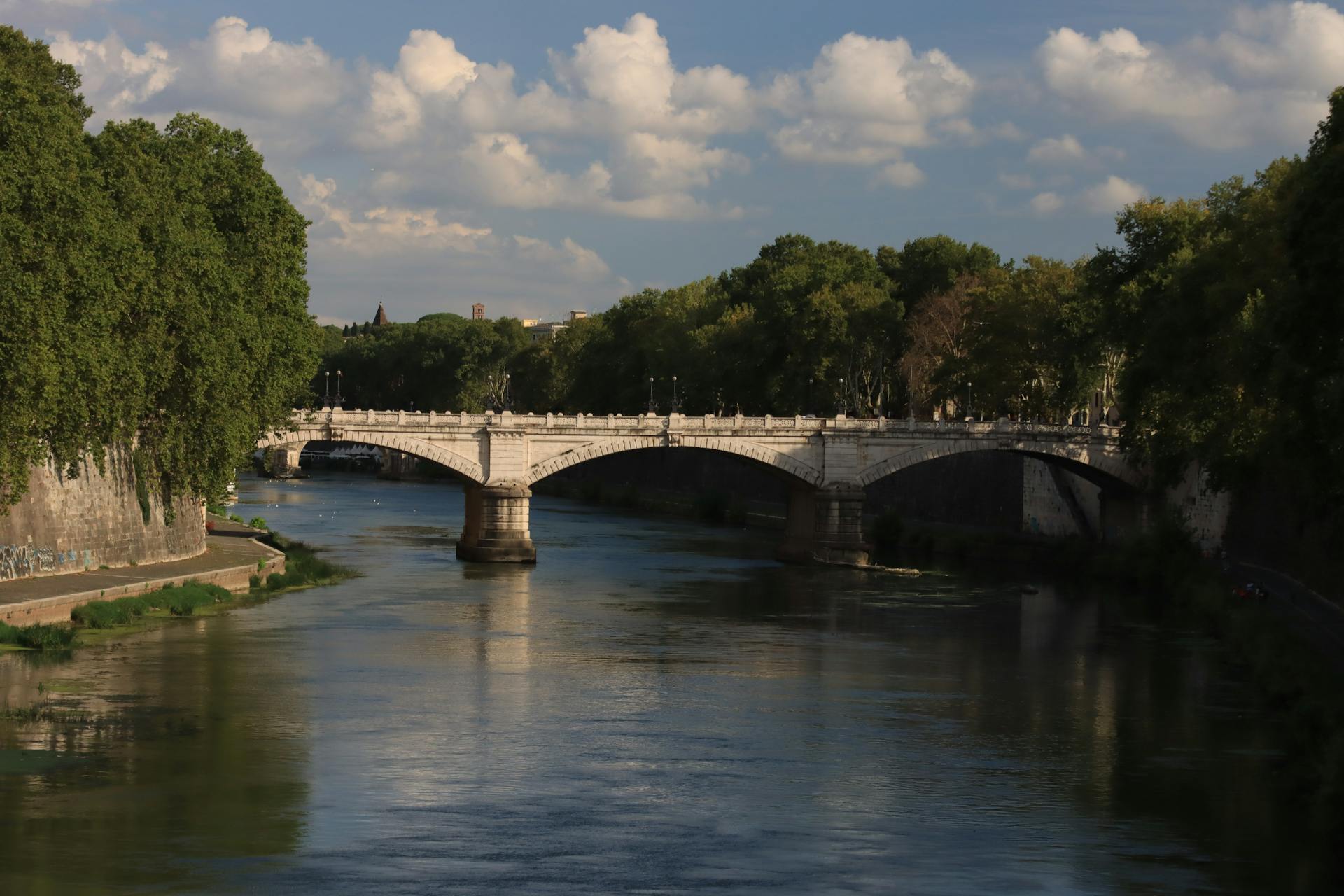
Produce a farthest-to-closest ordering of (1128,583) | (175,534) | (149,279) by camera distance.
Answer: (1128,583), (175,534), (149,279)

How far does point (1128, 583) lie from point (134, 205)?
32.2 metres

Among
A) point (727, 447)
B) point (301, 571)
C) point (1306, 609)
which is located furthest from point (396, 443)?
point (1306, 609)

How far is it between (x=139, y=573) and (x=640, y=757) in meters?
19.3

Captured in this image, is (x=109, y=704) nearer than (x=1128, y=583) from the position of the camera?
Yes

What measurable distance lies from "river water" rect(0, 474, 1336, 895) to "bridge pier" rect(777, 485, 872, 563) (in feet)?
46.8

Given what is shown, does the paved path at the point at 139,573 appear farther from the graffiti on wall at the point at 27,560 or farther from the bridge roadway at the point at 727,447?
the bridge roadway at the point at 727,447

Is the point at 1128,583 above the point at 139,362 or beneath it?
beneath

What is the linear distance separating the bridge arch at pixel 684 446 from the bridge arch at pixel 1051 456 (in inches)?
91.9

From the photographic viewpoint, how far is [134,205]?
41.4 meters

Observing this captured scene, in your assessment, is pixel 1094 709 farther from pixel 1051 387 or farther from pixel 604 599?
pixel 1051 387

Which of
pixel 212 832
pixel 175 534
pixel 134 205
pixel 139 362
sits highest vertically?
pixel 134 205

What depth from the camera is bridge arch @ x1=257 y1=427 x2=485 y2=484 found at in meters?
58.0

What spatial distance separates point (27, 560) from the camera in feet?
128

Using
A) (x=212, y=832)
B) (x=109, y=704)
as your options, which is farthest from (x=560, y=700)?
(x=212, y=832)
